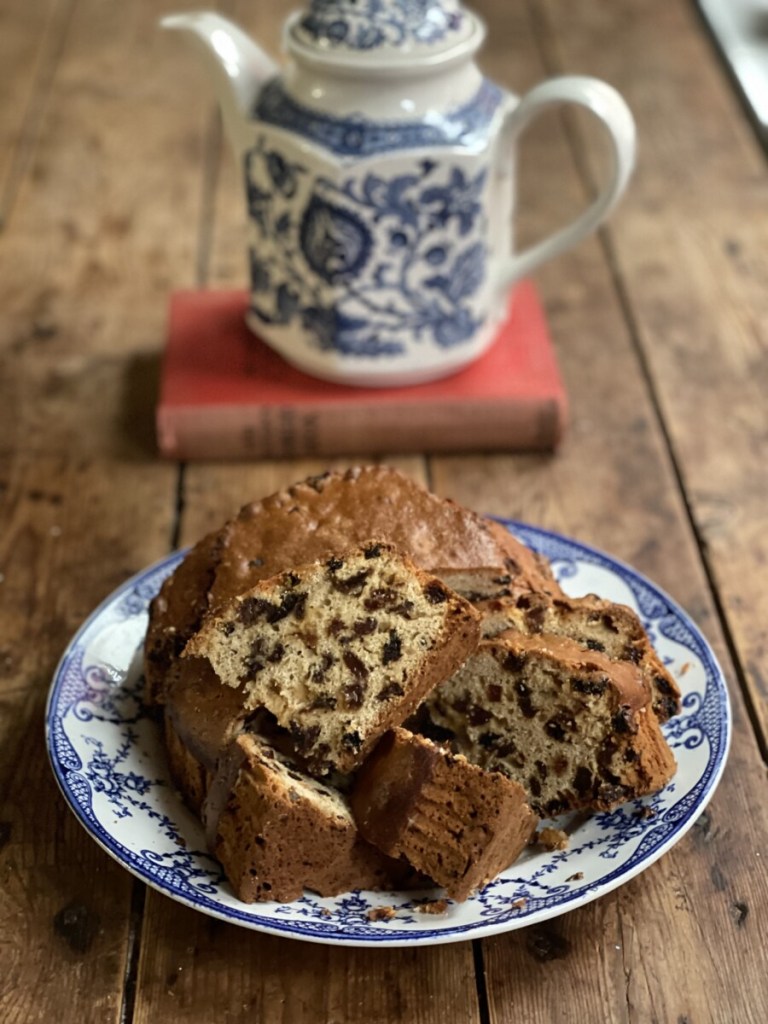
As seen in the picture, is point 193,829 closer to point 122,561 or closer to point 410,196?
point 122,561

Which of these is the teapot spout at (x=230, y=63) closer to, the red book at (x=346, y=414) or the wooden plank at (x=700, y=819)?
the red book at (x=346, y=414)

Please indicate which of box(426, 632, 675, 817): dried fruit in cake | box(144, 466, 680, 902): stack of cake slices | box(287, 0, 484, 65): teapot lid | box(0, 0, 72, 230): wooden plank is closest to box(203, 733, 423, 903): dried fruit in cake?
box(144, 466, 680, 902): stack of cake slices

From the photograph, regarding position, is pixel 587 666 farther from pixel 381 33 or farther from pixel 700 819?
pixel 381 33

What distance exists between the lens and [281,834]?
88 centimetres

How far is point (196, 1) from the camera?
8.48 ft

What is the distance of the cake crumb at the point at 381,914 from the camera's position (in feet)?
2.92

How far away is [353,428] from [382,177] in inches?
11.5

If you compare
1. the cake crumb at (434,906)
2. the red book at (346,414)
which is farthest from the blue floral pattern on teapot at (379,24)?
the cake crumb at (434,906)

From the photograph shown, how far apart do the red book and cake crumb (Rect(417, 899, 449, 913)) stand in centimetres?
73

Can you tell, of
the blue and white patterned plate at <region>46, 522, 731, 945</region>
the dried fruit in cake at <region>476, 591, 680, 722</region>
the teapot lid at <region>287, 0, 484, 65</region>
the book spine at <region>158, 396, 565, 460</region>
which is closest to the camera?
the blue and white patterned plate at <region>46, 522, 731, 945</region>

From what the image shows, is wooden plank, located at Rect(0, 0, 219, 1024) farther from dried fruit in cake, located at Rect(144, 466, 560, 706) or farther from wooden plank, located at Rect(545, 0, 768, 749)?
wooden plank, located at Rect(545, 0, 768, 749)

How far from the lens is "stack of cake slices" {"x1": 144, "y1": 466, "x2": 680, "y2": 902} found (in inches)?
35.2

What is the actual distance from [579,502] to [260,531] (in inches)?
20.9

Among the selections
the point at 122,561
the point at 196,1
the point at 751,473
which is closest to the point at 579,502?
the point at 751,473
